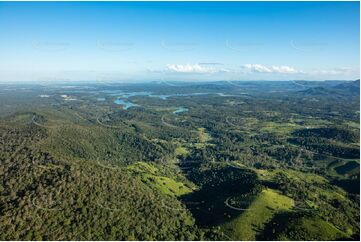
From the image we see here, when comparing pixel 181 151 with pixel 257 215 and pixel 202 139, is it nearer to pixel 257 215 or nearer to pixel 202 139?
pixel 202 139

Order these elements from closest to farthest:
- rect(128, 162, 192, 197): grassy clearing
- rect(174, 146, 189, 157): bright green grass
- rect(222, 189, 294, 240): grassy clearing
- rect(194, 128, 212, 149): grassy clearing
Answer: rect(222, 189, 294, 240): grassy clearing < rect(128, 162, 192, 197): grassy clearing < rect(174, 146, 189, 157): bright green grass < rect(194, 128, 212, 149): grassy clearing

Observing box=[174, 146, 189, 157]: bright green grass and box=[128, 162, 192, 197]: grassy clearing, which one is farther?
box=[174, 146, 189, 157]: bright green grass

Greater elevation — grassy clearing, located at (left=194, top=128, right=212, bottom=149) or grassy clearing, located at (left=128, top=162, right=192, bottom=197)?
grassy clearing, located at (left=128, top=162, right=192, bottom=197)

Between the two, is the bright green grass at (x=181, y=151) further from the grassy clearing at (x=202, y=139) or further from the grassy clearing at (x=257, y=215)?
the grassy clearing at (x=257, y=215)

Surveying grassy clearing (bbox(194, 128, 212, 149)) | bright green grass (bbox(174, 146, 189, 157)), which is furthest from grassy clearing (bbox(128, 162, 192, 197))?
grassy clearing (bbox(194, 128, 212, 149))

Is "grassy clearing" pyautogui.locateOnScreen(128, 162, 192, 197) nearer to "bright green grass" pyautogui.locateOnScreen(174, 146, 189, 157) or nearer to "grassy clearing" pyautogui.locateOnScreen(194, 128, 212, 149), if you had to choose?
"bright green grass" pyautogui.locateOnScreen(174, 146, 189, 157)

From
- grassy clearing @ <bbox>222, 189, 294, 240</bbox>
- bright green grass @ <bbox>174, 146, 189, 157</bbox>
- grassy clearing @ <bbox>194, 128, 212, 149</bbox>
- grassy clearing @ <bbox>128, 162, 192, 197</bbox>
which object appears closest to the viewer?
grassy clearing @ <bbox>222, 189, 294, 240</bbox>

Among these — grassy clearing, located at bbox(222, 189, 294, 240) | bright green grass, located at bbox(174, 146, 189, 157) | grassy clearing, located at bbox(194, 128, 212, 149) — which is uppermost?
grassy clearing, located at bbox(222, 189, 294, 240)

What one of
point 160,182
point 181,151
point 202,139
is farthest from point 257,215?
point 202,139

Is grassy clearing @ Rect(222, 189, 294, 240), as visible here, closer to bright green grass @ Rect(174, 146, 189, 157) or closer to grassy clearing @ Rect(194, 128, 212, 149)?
bright green grass @ Rect(174, 146, 189, 157)

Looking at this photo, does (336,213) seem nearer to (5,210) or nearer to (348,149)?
(348,149)
